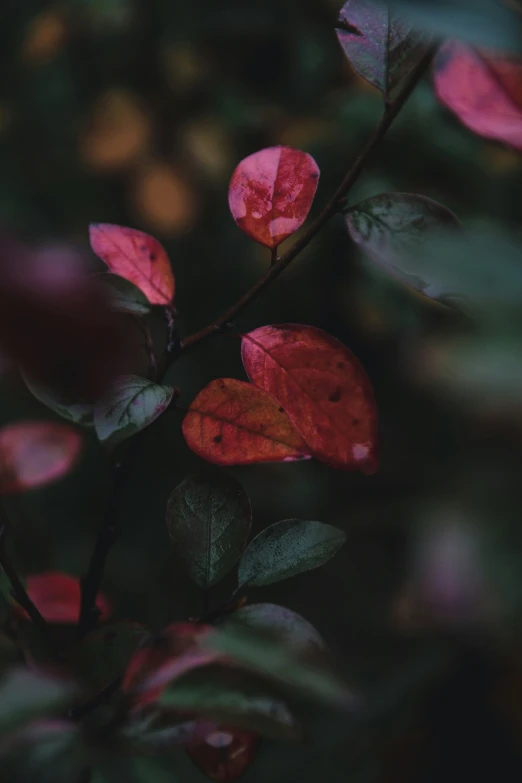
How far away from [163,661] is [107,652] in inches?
2.2

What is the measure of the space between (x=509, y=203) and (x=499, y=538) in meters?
0.98

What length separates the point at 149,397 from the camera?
0.37 m

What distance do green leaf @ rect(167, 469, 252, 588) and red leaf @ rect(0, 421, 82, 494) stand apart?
0.12 metres

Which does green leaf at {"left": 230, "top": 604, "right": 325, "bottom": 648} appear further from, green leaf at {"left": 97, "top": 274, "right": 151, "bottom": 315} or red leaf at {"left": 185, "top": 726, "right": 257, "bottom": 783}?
green leaf at {"left": 97, "top": 274, "right": 151, "bottom": 315}

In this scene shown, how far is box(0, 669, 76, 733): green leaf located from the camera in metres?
0.27

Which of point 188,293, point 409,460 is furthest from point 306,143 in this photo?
point 409,460

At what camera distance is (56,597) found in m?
0.58

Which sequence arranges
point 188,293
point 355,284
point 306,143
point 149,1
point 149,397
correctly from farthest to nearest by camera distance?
point 188,293 → point 149,1 → point 355,284 → point 306,143 → point 149,397

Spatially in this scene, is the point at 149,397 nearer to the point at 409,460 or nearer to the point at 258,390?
the point at 258,390

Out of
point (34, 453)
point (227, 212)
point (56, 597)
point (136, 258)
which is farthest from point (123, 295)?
point (227, 212)

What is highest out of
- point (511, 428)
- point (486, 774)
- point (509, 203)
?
point (511, 428)

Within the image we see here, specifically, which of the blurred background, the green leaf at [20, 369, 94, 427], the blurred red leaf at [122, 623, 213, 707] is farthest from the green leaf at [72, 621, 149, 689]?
the blurred background

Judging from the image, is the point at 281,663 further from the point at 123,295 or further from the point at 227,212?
the point at 227,212

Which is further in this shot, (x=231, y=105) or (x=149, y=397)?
(x=231, y=105)
